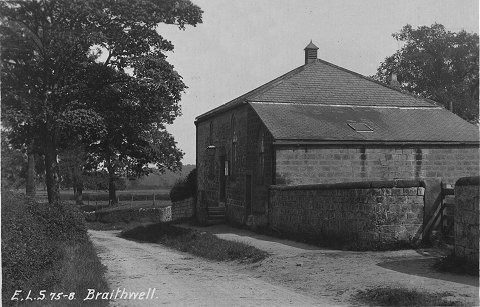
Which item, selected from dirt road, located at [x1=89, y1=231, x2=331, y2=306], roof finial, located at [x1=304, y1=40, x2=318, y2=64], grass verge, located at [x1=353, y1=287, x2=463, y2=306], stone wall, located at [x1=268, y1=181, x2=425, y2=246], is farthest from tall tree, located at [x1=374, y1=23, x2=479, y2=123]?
grass verge, located at [x1=353, y1=287, x2=463, y2=306]

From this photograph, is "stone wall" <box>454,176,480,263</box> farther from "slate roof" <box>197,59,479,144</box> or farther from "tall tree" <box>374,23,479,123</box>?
"tall tree" <box>374,23,479,123</box>

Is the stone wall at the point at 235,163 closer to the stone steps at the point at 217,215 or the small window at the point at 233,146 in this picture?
the small window at the point at 233,146

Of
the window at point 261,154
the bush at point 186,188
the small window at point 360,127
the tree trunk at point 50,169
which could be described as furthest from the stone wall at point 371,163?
the bush at point 186,188

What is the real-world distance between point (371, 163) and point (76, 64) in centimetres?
1203

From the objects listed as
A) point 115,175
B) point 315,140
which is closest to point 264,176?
point 315,140

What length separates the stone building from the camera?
22.7 meters

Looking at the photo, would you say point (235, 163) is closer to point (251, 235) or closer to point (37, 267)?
point (251, 235)

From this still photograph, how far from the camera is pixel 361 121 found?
25.1 metres

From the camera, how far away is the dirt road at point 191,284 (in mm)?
9664

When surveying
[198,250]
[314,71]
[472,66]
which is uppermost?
[472,66]

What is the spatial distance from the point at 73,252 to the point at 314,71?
641 inches

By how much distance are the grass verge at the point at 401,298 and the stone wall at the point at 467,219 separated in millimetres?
1948

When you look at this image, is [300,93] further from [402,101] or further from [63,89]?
[63,89]

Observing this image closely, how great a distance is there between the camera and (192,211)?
3584 centimetres
